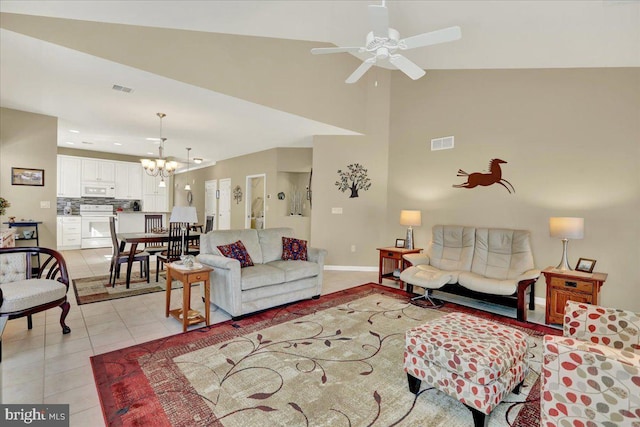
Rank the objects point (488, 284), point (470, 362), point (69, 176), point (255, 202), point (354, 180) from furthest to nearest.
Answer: point (255, 202) < point (69, 176) < point (354, 180) < point (488, 284) < point (470, 362)

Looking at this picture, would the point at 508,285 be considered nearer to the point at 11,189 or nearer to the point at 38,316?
the point at 38,316

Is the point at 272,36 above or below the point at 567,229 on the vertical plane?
above

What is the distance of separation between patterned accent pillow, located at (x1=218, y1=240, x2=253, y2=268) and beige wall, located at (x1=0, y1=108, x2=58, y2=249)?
3.82m

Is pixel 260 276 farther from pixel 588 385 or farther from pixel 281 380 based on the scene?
pixel 588 385

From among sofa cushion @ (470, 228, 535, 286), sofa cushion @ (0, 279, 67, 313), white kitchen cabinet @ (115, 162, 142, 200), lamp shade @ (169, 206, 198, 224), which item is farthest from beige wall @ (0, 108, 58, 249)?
sofa cushion @ (470, 228, 535, 286)

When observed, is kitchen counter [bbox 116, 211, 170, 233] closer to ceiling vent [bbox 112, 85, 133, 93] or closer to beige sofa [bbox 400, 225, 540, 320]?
ceiling vent [bbox 112, 85, 133, 93]

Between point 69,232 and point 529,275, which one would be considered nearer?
point 529,275

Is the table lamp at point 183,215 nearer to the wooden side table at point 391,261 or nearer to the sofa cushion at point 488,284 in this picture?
the wooden side table at point 391,261

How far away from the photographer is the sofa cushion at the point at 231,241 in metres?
3.62

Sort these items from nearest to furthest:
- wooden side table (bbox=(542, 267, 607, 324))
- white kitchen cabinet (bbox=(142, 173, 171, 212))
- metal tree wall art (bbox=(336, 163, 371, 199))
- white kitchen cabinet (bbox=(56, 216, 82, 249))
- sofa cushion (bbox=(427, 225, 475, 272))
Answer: wooden side table (bbox=(542, 267, 607, 324)) < sofa cushion (bbox=(427, 225, 475, 272)) < metal tree wall art (bbox=(336, 163, 371, 199)) < white kitchen cabinet (bbox=(56, 216, 82, 249)) < white kitchen cabinet (bbox=(142, 173, 171, 212))

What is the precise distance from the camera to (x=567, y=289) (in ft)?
10.6

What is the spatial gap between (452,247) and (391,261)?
1.13 metres

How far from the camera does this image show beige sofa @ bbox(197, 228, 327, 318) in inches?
127

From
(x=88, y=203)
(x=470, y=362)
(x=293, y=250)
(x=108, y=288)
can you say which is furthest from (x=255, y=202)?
(x=470, y=362)
